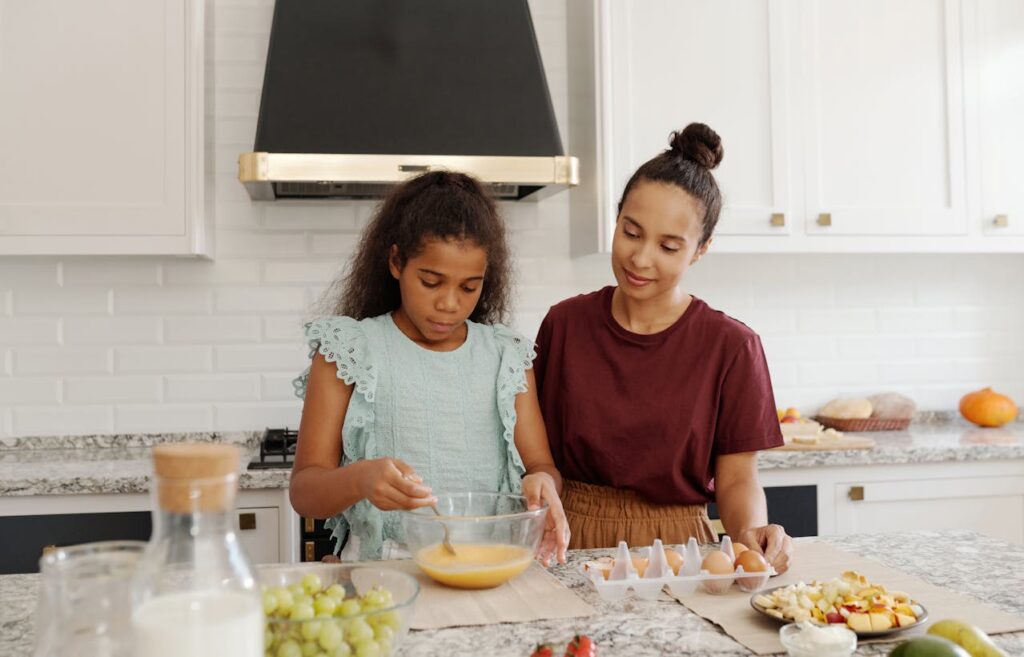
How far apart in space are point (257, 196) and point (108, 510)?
100 cm

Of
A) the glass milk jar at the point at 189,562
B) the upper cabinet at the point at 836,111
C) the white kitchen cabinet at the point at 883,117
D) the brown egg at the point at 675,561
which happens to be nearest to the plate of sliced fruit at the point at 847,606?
the brown egg at the point at 675,561

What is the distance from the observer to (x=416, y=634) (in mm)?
1125

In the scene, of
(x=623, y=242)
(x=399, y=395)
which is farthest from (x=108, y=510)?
(x=623, y=242)

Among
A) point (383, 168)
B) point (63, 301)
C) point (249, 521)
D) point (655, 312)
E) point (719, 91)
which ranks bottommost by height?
point (249, 521)

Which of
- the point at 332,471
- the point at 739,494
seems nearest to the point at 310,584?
the point at 332,471

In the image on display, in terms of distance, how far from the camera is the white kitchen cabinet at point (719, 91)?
115 inches

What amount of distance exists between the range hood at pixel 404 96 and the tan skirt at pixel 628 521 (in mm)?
1132

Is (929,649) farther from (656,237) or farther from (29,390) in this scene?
(29,390)

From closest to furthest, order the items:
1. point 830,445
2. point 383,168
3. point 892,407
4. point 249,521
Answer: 1. point 249,521
2. point 383,168
3. point 830,445
4. point 892,407

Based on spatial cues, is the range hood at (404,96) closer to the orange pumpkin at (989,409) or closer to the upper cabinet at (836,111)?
the upper cabinet at (836,111)

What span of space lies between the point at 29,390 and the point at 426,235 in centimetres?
191

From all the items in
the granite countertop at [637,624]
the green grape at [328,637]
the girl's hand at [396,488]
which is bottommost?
the granite countertop at [637,624]

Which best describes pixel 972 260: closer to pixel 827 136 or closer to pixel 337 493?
pixel 827 136

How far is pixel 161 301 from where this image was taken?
302 centimetres
